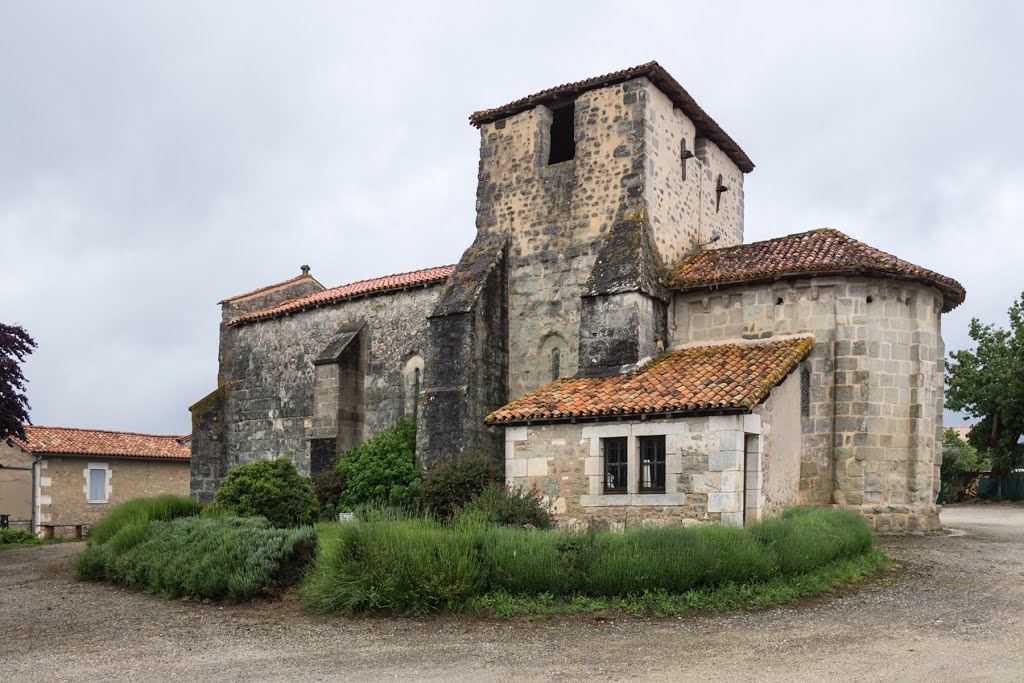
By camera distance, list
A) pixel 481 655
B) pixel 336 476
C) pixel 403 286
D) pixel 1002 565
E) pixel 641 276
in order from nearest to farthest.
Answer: pixel 481 655 < pixel 1002 565 < pixel 641 276 < pixel 336 476 < pixel 403 286

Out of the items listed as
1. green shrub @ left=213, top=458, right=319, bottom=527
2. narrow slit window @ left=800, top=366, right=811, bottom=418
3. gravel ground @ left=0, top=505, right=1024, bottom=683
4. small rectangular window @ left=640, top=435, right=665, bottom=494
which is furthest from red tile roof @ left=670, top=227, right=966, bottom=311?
green shrub @ left=213, top=458, right=319, bottom=527

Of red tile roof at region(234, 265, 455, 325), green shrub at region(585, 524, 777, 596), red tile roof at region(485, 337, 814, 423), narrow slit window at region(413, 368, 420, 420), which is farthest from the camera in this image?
red tile roof at region(234, 265, 455, 325)

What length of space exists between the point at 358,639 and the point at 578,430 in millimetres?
6523

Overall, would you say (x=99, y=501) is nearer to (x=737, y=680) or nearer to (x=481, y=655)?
(x=481, y=655)

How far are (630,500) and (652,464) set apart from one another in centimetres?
69

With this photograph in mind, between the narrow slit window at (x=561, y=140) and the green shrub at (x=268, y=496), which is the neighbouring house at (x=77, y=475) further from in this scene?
the narrow slit window at (x=561, y=140)

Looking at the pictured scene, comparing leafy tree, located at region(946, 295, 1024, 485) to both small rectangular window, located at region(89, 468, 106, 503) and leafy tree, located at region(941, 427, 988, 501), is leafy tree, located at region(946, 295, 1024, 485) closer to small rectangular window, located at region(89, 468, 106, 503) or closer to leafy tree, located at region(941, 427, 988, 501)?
leafy tree, located at region(941, 427, 988, 501)

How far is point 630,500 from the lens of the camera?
47.9 feet

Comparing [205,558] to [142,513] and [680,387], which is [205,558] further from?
[680,387]

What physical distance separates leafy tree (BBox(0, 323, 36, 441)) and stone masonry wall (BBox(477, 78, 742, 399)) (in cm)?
1042

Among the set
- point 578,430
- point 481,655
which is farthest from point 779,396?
point 481,655

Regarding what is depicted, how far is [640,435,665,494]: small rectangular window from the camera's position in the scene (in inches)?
576

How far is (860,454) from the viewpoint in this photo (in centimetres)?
1633

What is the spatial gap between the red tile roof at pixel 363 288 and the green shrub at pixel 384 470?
3.65 metres
